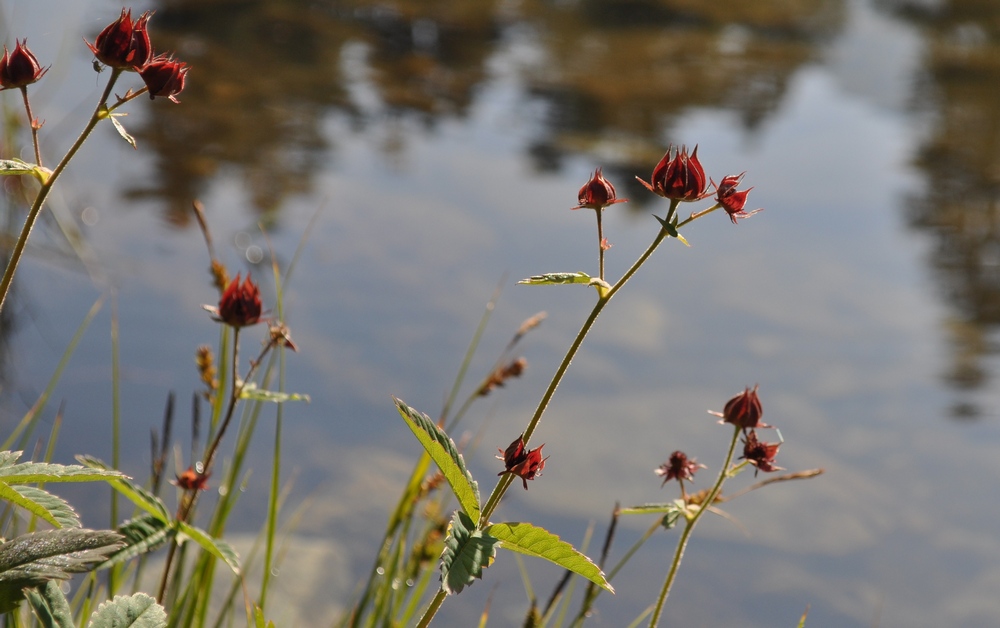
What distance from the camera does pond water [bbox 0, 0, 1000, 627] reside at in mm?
3527

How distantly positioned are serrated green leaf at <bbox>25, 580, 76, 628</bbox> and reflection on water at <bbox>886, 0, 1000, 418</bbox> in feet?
13.4

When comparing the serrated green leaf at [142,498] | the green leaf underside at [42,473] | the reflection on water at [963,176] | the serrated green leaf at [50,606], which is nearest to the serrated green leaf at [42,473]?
the green leaf underside at [42,473]

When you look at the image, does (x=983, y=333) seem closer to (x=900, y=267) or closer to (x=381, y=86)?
(x=900, y=267)

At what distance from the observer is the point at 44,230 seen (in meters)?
4.46

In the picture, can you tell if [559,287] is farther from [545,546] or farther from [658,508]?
[545,546]

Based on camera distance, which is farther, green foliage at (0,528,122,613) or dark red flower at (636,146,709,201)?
dark red flower at (636,146,709,201)

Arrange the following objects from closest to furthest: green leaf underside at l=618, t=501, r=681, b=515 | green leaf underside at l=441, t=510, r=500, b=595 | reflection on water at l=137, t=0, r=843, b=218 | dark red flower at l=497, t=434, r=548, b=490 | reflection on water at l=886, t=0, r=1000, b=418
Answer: green leaf underside at l=441, t=510, r=500, b=595
dark red flower at l=497, t=434, r=548, b=490
green leaf underside at l=618, t=501, r=681, b=515
reflection on water at l=886, t=0, r=1000, b=418
reflection on water at l=137, t=0, r=843, b=218

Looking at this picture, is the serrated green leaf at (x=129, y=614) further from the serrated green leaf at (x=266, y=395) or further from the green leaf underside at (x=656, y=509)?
the green leaf underside at (x=656, y=509)

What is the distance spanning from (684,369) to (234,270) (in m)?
1.98

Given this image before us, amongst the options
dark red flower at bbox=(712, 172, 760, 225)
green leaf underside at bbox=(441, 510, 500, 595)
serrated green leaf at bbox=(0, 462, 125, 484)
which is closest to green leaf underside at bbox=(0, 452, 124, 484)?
serrated green leaf at bbox=(0, 462, 125, 484)

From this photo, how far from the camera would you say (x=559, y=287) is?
4691 millimetres

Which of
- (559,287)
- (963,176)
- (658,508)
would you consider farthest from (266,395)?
(963,176)

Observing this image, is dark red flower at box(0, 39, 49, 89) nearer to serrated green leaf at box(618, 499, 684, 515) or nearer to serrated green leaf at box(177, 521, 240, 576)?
serrated green leaf at box(177, 521, 240, 576)

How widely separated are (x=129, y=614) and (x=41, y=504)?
0.59 feet
